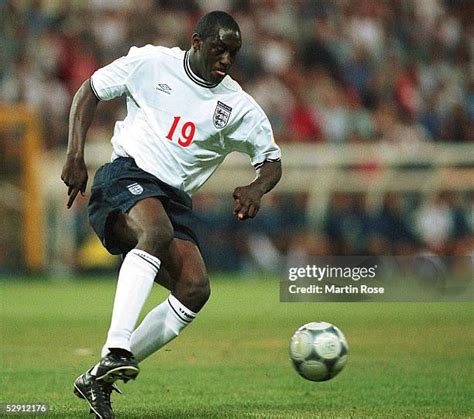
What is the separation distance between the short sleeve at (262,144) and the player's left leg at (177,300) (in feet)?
2.25

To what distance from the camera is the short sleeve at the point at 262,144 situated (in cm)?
630

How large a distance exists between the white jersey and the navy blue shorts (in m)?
0.06

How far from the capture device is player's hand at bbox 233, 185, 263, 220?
591 centimetres

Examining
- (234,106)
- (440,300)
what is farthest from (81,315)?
(234,106)

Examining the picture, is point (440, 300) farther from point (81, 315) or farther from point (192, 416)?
point (192, 416)

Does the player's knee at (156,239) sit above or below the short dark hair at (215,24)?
below

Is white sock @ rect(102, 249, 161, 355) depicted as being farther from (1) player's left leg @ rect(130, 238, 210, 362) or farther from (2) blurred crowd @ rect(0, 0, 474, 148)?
(2) blurred crowd @ rect(0, 0, 474, 148)

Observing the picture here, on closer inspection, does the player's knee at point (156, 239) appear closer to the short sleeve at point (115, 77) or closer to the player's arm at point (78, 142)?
the player's arm at point (78, 142)

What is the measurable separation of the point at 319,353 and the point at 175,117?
1.68 meters

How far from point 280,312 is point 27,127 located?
6.13 metres

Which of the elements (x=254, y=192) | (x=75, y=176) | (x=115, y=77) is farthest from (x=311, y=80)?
(x=75, y=176)

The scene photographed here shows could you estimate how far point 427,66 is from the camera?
1922cm

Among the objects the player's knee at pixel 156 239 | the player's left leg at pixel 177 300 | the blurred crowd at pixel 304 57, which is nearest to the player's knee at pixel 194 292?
the player's left leg at pixel 177 300

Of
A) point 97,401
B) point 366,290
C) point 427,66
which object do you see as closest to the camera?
point 97,401
